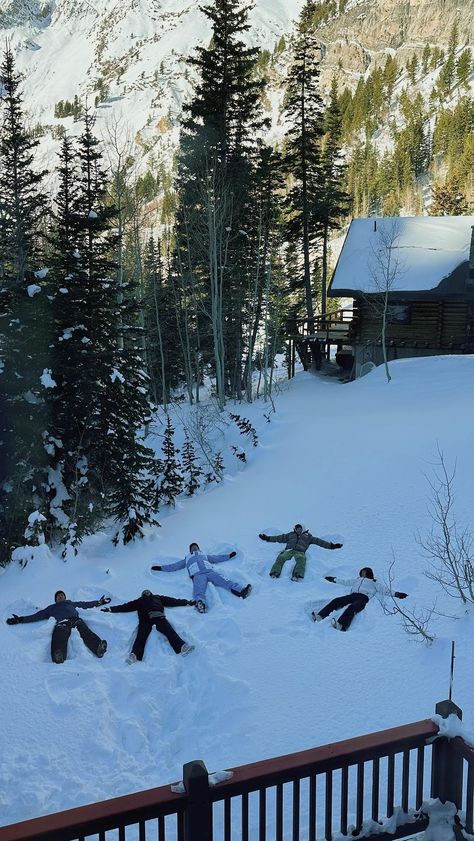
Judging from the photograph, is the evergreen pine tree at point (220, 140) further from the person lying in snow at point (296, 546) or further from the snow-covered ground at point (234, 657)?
the person lying in snow at point (296, 546)

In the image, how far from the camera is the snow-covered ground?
5875mm

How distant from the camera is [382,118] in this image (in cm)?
11869

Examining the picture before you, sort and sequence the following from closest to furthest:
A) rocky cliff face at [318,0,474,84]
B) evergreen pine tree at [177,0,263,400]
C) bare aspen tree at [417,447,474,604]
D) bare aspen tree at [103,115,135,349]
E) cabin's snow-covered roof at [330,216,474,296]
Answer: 1. bare aspen tree at [417,447,474,604]
2. bare aspen tree at [103,115,135,349]
3. evergreen pine tree at [177,0,263,400]
4. cabin's snow-covered roof at [330,216,474,296]
5. rocky cliff face at [318,0,474,84]

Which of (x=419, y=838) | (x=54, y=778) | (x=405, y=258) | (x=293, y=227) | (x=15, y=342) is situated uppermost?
(x=293, y=227)

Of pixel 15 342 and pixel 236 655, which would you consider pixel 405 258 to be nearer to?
pixel 15 342

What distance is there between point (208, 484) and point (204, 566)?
23.4ft

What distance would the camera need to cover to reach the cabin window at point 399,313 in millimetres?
26781

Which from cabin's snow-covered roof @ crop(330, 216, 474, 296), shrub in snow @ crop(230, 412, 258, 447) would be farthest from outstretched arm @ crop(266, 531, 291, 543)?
cabin's snow-covered roof @ crop(330, 216, 474, 296)

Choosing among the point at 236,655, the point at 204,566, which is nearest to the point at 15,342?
the point at 204,566

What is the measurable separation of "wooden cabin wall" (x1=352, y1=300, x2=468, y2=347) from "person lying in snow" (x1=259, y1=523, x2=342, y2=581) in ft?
55.2

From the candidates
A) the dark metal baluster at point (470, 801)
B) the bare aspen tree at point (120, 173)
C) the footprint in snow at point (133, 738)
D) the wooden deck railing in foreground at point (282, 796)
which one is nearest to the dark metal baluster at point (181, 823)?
the wooden deck railing in foreground at point (282, 796)

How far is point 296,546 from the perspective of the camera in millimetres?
10305

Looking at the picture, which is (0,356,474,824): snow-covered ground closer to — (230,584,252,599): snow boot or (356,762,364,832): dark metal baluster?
(230,584,252,599): snow boot

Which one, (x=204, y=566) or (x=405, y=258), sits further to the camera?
(x=405, y=258)
